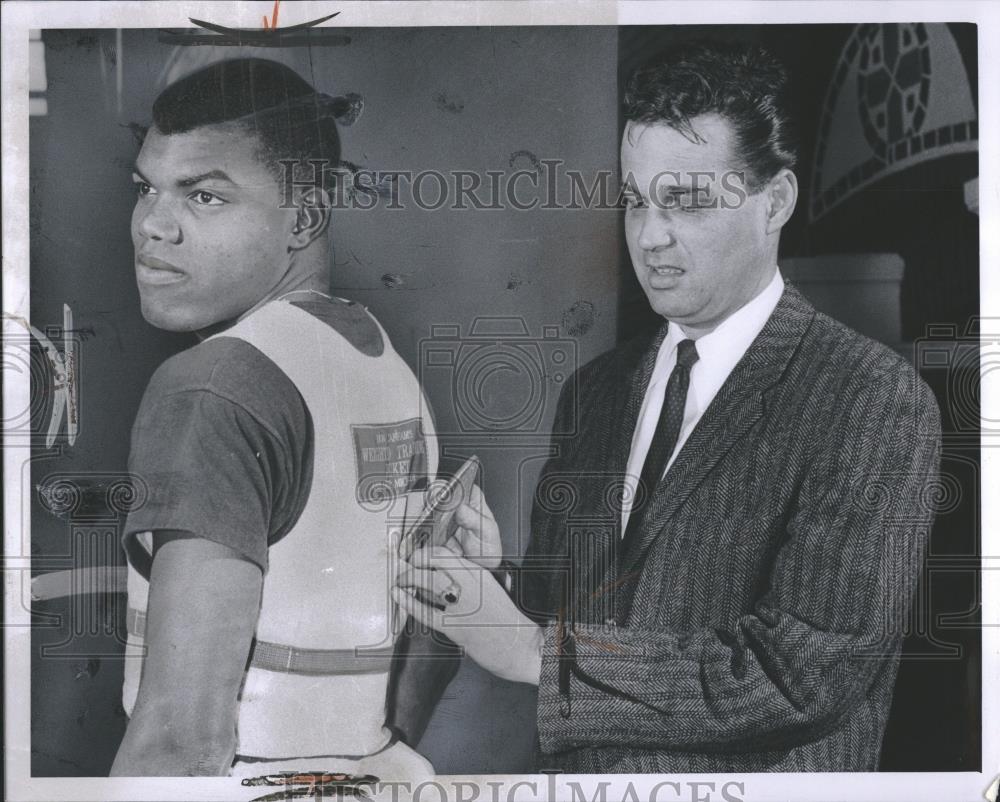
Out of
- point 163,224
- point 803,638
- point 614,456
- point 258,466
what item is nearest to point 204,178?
point 163,224

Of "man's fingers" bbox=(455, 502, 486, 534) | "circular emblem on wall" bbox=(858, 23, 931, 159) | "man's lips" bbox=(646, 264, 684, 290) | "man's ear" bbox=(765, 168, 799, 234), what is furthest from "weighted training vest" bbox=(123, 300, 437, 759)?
"circular emblem on wall" bbox=(858, 23, 931, 159)

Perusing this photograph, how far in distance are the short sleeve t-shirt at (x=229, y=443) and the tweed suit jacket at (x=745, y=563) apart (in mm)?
596

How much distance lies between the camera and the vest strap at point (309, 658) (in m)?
2.39

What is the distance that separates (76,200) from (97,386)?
0.46 m

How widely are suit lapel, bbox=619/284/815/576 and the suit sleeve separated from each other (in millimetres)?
179

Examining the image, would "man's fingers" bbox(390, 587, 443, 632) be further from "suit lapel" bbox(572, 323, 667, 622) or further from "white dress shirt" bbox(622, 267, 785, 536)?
"white dress shirt" bbox(622, 267, 785, 536)

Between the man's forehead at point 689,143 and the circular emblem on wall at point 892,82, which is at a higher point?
the circular emblem on wall at point 892,82

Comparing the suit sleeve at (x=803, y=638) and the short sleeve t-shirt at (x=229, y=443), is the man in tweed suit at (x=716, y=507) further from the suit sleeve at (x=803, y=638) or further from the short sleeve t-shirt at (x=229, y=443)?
the short sleeve t-shirt at (x=229, y=443)

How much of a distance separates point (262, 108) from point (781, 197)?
50.9 inches

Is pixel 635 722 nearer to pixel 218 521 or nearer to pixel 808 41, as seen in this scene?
pixel 218 521

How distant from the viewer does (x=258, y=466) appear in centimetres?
239

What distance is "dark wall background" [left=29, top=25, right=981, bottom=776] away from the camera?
2.44 m

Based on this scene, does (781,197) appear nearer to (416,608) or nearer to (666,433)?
(666,433)

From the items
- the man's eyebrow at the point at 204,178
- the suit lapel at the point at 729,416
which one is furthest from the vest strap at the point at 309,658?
the man's eyebrow at the point at 204,178
